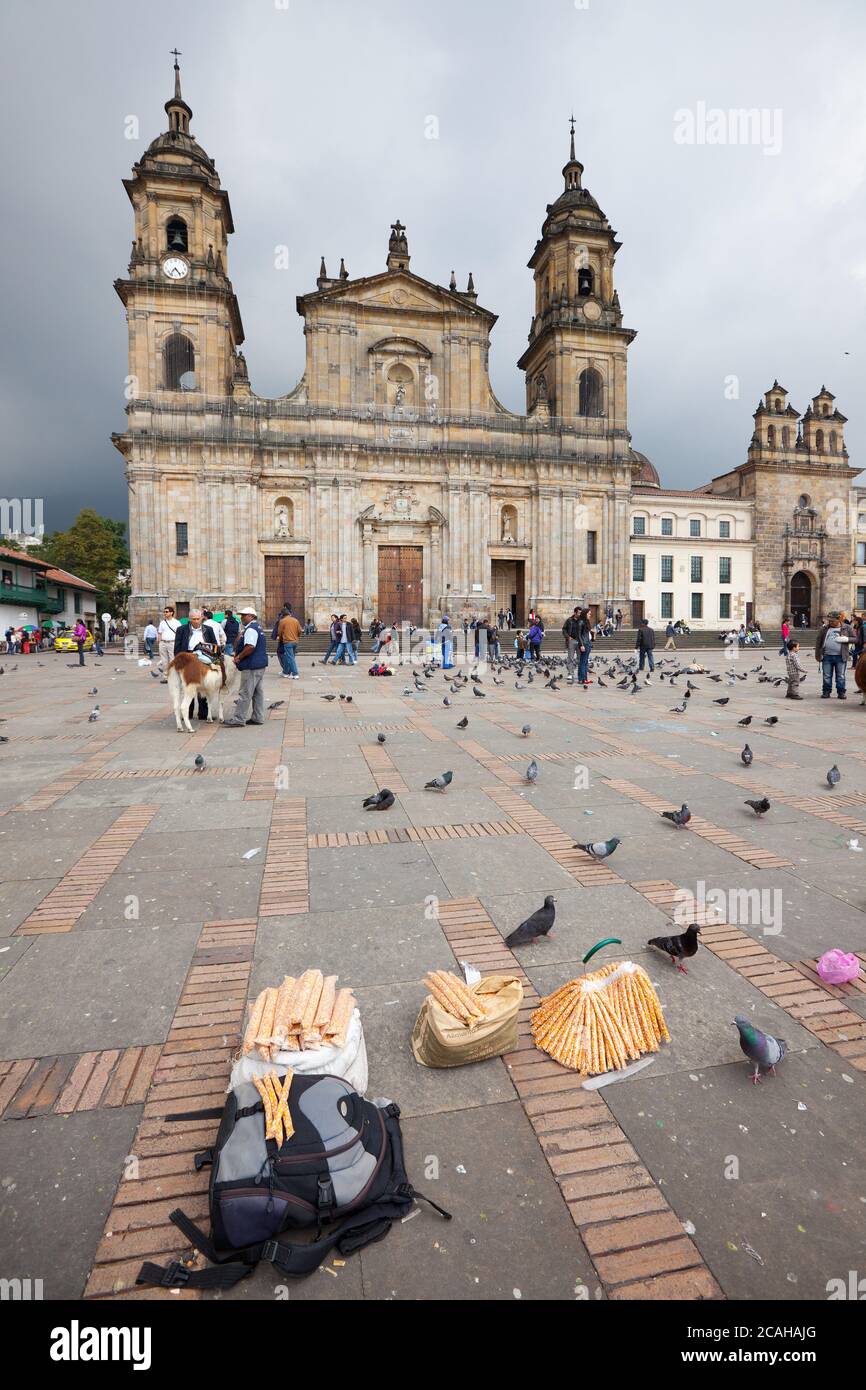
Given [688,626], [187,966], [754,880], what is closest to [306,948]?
[187,966]

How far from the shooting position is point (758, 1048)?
2.61 meters

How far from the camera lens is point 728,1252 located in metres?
1.97

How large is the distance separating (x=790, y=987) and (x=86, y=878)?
4.50 meters

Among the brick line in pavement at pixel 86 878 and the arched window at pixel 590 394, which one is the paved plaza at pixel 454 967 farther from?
the arched window at pixel 590 394

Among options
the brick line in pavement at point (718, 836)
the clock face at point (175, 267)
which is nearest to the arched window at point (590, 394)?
the clock face at point (175, 267)

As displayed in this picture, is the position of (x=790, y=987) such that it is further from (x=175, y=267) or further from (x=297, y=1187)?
(x=175, y=267)

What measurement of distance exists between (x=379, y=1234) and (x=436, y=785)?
4.82 m

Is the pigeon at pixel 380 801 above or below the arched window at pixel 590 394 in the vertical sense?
below

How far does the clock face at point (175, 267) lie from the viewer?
3691 cm

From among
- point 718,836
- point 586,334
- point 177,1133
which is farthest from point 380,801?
point 586,334

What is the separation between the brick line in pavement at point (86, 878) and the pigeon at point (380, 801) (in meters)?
1.96

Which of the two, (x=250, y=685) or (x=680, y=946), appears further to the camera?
(x=250, y=685)

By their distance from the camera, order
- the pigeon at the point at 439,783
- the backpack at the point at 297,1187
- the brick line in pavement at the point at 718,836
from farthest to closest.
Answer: the pigeon at the point at 439,783 → the brick line in pavement at the point at 718,836 → the backpack at the point at 297,1187
